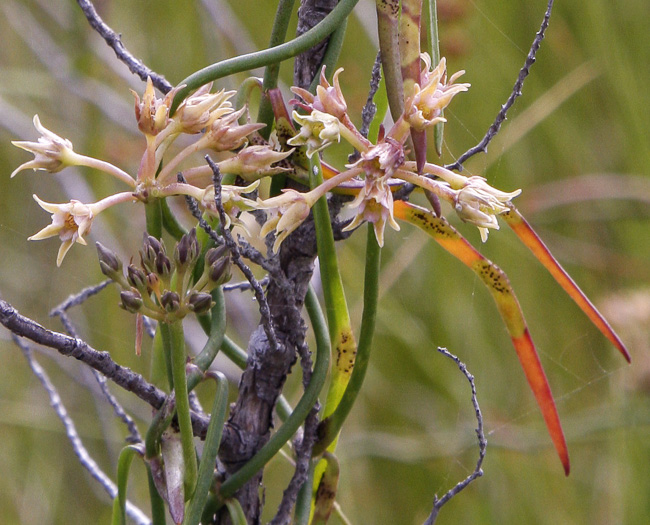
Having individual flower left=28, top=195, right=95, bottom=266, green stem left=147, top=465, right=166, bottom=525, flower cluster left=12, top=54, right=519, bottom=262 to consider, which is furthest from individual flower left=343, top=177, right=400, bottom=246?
green stem left=147, top=465, right=166, bottom=525

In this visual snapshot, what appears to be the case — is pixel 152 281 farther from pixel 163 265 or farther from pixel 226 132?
pixel 226 132

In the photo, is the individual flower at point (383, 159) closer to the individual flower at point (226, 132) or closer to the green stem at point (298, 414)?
the individual flower at point (226, 132)

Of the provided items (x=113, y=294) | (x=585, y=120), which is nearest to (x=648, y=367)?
(x=585, y=120)

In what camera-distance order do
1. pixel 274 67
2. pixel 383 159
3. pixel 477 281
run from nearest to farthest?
pixel 383 159, pixel 274 67, pixel 477 281

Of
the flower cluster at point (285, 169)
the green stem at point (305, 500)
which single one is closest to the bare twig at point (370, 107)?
the flower cluster at point (285, 169)

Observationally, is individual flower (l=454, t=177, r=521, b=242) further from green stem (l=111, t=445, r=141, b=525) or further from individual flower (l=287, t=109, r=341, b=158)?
green stem (l=111, t=445, r=141, b=525)

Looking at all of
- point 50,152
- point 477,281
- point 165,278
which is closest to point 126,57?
point 50,152
